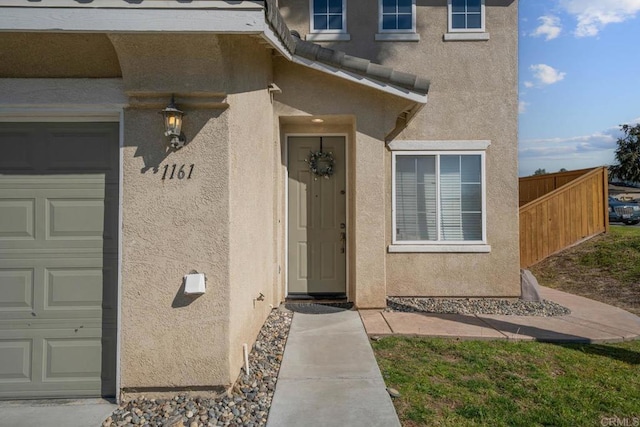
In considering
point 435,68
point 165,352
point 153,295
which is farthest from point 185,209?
point 435,68

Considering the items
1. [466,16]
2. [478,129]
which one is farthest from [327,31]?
[478,129]

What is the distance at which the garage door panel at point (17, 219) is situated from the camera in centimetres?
377

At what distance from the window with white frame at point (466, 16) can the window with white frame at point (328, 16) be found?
2125 millimetres

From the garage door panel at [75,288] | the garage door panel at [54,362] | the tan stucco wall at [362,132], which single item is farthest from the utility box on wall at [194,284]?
the tan stucco wall at [362,132]

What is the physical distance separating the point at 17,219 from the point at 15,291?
0.72 m

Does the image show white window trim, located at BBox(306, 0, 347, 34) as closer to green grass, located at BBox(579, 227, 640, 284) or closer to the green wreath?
the green wreath

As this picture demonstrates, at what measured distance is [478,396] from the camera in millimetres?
3703

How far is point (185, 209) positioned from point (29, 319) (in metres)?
1.92

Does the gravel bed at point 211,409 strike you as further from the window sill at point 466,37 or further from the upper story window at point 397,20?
the window sill at point 466,37

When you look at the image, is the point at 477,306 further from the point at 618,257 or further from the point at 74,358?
the point at 74,358

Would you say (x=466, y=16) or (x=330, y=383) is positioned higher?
(x=466, y=16)

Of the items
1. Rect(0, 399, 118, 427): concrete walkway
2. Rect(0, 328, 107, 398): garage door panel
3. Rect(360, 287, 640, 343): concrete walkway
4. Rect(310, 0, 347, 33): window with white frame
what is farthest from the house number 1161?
Rect(310, 0, 347, 33): window with white frame

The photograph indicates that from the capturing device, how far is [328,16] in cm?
738

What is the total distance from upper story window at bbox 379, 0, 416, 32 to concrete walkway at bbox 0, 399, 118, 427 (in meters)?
7.38
